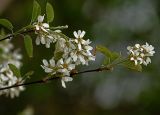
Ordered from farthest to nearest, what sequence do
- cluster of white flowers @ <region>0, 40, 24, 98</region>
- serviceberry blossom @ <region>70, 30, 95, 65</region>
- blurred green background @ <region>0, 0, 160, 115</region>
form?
blurred green background @ <region>0, 0, 160, 115</region>
cluster of white flowers @ <region>0, 40, 24, 98</region>
serviceberry blossom @ <region>70, 30, 95, 65</region>

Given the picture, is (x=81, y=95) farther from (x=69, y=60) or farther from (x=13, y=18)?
(x=69, y=60)

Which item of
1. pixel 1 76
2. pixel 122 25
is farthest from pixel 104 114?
pixel 1 76

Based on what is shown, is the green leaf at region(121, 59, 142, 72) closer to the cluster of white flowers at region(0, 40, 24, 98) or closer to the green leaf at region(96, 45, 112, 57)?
the green leaf at region(96, 45, 112, 57)

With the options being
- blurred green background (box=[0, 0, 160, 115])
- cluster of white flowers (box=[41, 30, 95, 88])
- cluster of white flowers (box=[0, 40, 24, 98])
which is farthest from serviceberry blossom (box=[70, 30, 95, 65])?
blurred green background (box=[0, 0, 160, 115])

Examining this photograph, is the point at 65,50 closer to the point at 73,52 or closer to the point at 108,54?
the point at 73,52

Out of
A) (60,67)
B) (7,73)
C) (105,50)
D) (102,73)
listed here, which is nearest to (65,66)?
(60,67)

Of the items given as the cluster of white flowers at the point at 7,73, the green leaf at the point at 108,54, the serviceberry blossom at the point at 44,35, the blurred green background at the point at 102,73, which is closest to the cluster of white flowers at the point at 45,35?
the serviceberry blossom at the point at 44,35

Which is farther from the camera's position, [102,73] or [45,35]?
[102,73]

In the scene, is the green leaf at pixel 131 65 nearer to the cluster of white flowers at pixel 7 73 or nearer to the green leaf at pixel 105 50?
the green leaf at pixel 105 50
